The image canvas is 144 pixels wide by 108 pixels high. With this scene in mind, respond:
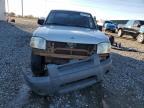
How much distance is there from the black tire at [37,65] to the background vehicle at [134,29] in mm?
16876

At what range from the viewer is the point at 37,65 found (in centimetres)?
761

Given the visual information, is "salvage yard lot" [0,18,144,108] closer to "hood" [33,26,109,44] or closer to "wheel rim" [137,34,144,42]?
"hood" [33,26,109,44]

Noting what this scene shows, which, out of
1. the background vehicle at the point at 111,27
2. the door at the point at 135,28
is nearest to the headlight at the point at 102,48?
the door at the point at 135,28

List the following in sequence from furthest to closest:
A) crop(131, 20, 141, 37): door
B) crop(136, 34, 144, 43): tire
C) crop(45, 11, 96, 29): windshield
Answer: crop(131, 20, 141, 37): door → crop(136, 34, 144, 43): tire → crop(45, 11, 96, 29): windshield

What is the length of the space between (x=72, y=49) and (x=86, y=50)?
1.05ft

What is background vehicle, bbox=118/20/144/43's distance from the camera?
79.9 ft

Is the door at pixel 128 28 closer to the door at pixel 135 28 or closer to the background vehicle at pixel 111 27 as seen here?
the door at pixel 135 28

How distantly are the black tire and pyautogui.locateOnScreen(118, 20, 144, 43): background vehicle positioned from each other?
664 inches

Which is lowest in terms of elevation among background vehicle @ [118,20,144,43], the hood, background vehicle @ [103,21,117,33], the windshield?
background vehicle @ [103,21,117,33]

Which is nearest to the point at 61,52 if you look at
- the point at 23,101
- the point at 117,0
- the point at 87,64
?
the point at 87,64

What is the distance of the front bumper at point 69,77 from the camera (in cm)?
639

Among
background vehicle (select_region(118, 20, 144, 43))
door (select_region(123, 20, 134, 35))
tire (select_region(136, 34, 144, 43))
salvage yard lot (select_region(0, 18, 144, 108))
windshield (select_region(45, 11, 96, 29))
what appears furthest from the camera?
door (select_region(123, 20, 134, 35))

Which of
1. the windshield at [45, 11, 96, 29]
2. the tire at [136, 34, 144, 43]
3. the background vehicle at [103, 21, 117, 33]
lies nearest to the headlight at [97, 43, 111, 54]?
the windshield at [45, 11, 96, 29]

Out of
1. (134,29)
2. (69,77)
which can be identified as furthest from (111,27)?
(69,77)
